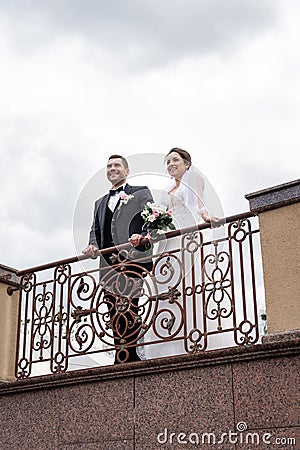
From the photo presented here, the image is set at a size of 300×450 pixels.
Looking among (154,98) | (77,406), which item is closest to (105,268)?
(77,406)

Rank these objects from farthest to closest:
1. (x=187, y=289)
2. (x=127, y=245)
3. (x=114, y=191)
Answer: (x=114, y=191), (x=127, y=245), (x=187, y=289)

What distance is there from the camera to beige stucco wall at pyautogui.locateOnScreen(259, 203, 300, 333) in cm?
498

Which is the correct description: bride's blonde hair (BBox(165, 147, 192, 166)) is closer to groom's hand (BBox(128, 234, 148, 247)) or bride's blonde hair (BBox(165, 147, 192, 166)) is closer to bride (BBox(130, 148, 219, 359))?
bride (BBox(130, 148, 219, 359))

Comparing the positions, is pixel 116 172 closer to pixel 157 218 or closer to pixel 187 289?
pixel 157 218

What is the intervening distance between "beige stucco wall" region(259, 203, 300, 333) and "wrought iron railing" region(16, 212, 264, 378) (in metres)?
0.25

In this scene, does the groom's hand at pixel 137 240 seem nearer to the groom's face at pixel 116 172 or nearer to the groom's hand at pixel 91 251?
the groom's hand at pixel 91 251

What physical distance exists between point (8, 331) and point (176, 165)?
7.86 feet

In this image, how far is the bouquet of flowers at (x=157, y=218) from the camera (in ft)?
21.1

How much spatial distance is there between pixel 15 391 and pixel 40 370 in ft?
9.07

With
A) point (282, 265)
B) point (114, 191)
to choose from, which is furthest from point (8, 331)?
point (282, 265)

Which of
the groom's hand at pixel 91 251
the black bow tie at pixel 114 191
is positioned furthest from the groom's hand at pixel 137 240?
the black bow tie at pixel 114 191

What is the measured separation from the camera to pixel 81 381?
603 centimetres

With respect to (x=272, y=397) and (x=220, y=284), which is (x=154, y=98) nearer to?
(x=220, y=284)

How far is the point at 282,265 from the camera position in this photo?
5113 mm
